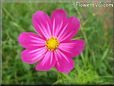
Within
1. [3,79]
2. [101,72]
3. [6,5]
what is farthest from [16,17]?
[101,72]

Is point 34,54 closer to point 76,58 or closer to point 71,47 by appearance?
point 71,47

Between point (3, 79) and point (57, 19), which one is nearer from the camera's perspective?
point (57, 19)

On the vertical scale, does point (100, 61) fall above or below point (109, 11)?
below

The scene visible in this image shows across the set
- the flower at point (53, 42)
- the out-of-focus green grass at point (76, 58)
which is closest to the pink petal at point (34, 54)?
the flower at point (53, 42)

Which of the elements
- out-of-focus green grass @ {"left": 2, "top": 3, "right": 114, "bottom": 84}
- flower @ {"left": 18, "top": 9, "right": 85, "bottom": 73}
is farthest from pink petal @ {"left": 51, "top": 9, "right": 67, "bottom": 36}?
out-of-focus green grass @ {"left": 2, "top": 3, "right": 114, "bottom": 84}

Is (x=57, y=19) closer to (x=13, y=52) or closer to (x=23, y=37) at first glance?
(x=23, y=37)

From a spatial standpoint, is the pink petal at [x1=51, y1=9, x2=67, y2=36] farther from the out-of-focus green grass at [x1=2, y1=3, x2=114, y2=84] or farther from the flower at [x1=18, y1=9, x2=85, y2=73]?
the out-of-focus green grass at [x1=2, y1=3, x2=114, y2=84]
